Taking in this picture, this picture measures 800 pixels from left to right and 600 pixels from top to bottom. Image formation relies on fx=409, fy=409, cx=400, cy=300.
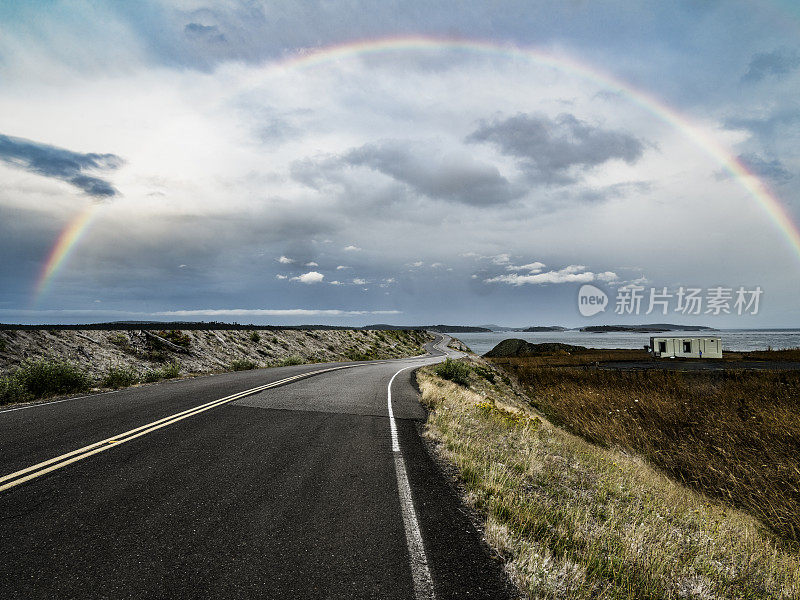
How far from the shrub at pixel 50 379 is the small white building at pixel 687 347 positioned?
5701 centimetres

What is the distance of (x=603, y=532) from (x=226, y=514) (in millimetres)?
3920

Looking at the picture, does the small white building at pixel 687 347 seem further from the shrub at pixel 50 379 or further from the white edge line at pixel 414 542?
the shrub at pixel 50 379

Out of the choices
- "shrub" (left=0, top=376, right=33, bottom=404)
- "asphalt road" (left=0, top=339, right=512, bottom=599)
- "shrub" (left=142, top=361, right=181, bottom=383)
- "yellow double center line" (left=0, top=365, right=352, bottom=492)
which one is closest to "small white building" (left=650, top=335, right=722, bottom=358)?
"shrub" (left=142, top=361, right=181, bottom=383)

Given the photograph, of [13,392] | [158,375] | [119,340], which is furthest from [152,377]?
[119,340]

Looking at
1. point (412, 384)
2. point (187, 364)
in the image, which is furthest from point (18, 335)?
point (412, 384)

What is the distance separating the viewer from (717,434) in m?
10.5

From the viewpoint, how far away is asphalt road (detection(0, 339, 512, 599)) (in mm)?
3148

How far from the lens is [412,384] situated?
17891 mm

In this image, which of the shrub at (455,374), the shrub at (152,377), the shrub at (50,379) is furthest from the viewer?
the shrub at (455,374)

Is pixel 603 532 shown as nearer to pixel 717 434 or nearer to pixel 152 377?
pixel 717 434

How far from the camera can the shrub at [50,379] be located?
468 inches

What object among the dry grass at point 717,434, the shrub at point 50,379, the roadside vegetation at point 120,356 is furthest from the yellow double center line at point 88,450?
the dry grass at point 717,434

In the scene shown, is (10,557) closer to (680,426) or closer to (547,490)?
(547,490)

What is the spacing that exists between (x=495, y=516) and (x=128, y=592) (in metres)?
3.34
